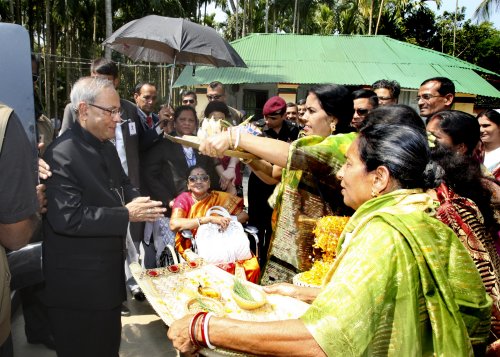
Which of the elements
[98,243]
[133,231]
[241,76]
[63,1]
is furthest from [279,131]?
[63,1]

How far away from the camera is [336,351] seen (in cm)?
114

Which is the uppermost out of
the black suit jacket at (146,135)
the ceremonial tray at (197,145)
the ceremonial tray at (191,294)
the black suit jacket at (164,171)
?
the ceremonial tray at (197,145)

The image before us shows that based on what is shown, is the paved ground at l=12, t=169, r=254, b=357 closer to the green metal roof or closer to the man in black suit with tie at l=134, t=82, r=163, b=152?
the man in black suit with tie at l=134, t=82, r=163, b=152

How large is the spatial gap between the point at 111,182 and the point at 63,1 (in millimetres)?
23982

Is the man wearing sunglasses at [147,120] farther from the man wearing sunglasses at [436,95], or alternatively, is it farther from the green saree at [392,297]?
the green saree at [392,297]

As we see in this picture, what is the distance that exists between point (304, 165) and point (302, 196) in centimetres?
30

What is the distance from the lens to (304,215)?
2508 mm

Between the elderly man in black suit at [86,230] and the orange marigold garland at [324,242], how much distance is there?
0.96 meters

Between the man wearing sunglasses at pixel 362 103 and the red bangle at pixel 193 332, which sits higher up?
the man wearing sunglasses at pixel 362 103

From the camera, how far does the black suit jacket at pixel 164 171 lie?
4.32 m

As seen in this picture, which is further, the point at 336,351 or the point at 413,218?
the point at 413,218

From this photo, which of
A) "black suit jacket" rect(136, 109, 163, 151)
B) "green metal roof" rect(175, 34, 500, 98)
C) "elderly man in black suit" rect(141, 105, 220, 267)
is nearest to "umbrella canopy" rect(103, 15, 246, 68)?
"black suit jacket" rect(136, 109, 163, 151)

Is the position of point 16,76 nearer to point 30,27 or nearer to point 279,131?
point 279,131

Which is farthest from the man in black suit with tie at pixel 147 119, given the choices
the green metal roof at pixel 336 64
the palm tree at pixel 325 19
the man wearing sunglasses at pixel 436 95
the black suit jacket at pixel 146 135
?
the palm tree at pixel 325 19
